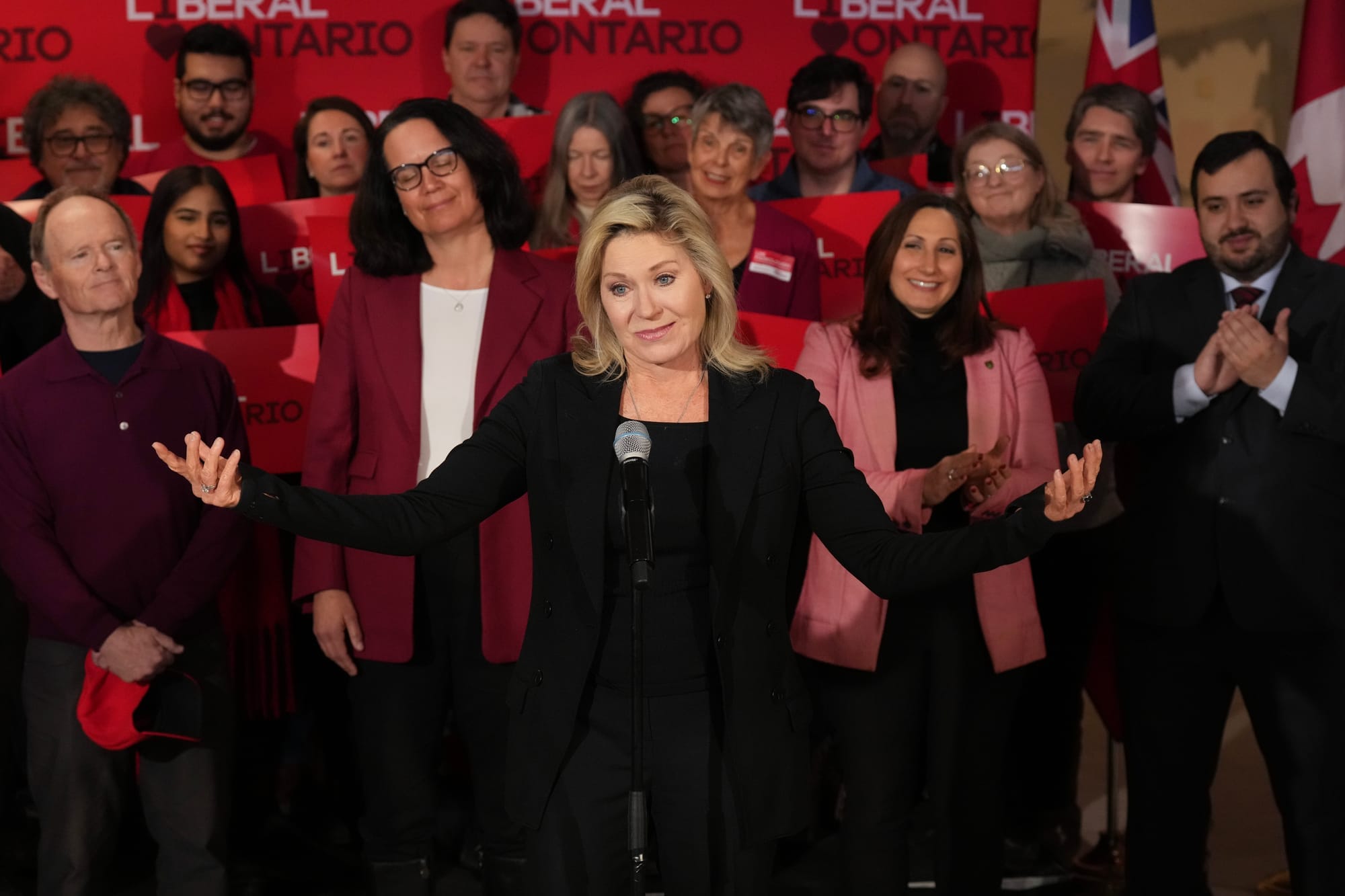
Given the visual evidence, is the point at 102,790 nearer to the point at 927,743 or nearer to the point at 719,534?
the point at 719,534

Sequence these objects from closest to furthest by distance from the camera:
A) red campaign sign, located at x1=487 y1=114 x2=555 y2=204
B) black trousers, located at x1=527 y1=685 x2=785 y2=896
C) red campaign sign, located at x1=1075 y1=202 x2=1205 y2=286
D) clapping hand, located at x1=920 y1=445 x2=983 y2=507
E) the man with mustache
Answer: black trousers, located at x1=527 y1=685 x2=785 y2=896
clapping hand, located at x1=920 y1=445 x2=983 y2=507
red campaign sign, located at x1=1075 y1=202 x2=1205 y2=286
the man with mustache
red campaign sign, located at x1=487 y1=114 x2=555 y2=204

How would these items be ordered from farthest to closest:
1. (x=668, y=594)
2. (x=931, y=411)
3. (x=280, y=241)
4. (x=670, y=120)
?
(x=670, y=120)
(x=280, y=241)
(x=931, y=411)
(x=668, y=594)

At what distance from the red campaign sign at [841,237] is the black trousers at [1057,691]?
41.1 inches

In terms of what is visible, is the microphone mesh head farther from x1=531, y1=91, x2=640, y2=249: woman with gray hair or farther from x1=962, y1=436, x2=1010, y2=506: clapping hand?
x1=531, y1=91, x2=640, y2=249: woman with gray hair

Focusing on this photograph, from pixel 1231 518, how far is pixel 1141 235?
1.59m

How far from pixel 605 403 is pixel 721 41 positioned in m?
4.21

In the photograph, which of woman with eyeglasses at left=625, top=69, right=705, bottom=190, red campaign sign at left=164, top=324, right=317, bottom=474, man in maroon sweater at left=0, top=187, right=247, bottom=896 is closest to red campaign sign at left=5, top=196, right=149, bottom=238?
red campaign sign at left=164, top=324, right=317, bottom=474

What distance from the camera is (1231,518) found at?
3.75 metres

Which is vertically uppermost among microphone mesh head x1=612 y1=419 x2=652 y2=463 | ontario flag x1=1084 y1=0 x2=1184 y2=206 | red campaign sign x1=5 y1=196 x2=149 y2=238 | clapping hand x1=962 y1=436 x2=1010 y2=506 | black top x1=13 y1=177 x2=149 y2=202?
ontario flag x1=1084 y1=0 x2=1184 y2=206

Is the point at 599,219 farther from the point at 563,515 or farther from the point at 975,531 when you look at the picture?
the point at 975,531

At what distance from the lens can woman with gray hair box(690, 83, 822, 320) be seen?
14.4 feet

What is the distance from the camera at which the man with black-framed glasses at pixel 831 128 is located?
503cm

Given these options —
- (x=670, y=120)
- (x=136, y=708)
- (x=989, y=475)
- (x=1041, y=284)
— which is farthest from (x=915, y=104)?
(x=136, y=708)

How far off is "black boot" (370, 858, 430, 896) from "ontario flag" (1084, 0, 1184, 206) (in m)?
4.24
